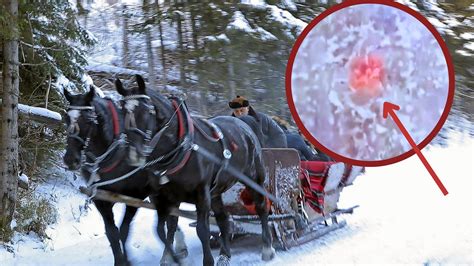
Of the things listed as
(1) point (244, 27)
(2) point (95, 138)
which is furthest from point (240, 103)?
(1) point (244, 27)

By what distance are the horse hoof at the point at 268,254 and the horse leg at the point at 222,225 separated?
0.51 meters

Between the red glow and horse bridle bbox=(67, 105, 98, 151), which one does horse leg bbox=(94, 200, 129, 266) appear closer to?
horse bridle bbox=(67, 105, 98, 151)

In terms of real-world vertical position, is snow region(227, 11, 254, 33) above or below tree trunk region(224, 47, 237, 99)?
above

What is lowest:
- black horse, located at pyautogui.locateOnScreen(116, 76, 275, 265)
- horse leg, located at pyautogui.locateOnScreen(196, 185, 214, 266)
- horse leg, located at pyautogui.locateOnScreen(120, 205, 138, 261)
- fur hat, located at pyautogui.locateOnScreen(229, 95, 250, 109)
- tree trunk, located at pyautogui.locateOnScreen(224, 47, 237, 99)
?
tree trunk, located at pyautogui.locateOnScreen(224, 47, 237, 99)

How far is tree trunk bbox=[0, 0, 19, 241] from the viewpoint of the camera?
7895mm

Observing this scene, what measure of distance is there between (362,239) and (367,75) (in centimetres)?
558

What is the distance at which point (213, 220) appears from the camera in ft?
21.6

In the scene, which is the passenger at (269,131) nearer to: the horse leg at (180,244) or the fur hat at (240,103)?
the fur hat at (240,103)

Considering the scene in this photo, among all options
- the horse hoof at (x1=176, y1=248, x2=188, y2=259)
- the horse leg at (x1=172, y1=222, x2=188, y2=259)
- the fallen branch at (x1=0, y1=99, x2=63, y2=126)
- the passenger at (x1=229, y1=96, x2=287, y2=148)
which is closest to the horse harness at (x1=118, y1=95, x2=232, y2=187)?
the horse hoof at (x1=176, y1=248, x2=188, y2=259)

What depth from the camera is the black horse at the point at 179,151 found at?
4867mm

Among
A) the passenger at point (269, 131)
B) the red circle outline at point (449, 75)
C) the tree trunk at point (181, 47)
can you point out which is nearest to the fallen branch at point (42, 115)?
the passenger at point (269, 131)

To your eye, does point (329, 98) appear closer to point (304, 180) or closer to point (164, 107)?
point (164, 107)

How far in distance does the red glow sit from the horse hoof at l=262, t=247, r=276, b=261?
4.83 meters

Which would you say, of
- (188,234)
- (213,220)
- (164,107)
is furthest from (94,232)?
(164,107)
